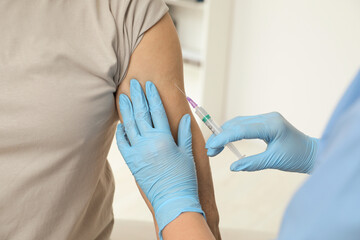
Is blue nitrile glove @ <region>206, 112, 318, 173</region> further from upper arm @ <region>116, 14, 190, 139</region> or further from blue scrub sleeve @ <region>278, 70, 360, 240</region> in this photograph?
blue scrub sleeve @ <region>278, 70, 360, 240</region>

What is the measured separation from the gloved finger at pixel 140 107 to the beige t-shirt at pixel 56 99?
53 mm

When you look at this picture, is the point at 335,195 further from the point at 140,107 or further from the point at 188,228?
the point at 140,107

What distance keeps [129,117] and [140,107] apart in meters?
0.04

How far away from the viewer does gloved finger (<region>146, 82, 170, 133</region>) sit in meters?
1.15

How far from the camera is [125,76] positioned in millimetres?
1186

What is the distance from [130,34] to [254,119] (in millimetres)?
421

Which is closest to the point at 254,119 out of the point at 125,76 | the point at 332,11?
the point at 125,76

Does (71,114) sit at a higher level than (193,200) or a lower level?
higher

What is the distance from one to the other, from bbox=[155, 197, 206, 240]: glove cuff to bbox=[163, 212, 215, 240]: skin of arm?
1cm

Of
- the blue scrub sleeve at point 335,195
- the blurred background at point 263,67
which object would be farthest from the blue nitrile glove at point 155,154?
the blurred background at point 263,67

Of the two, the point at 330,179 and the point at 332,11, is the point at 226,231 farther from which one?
the point at 332,11

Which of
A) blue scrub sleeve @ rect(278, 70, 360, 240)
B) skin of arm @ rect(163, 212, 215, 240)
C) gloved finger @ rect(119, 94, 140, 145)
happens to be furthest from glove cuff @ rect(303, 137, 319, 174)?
blue scrub sleeve @ rect(278, 70, 360, 240)

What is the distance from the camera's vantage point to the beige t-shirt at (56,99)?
1.06 meters

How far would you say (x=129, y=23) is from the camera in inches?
45.5
